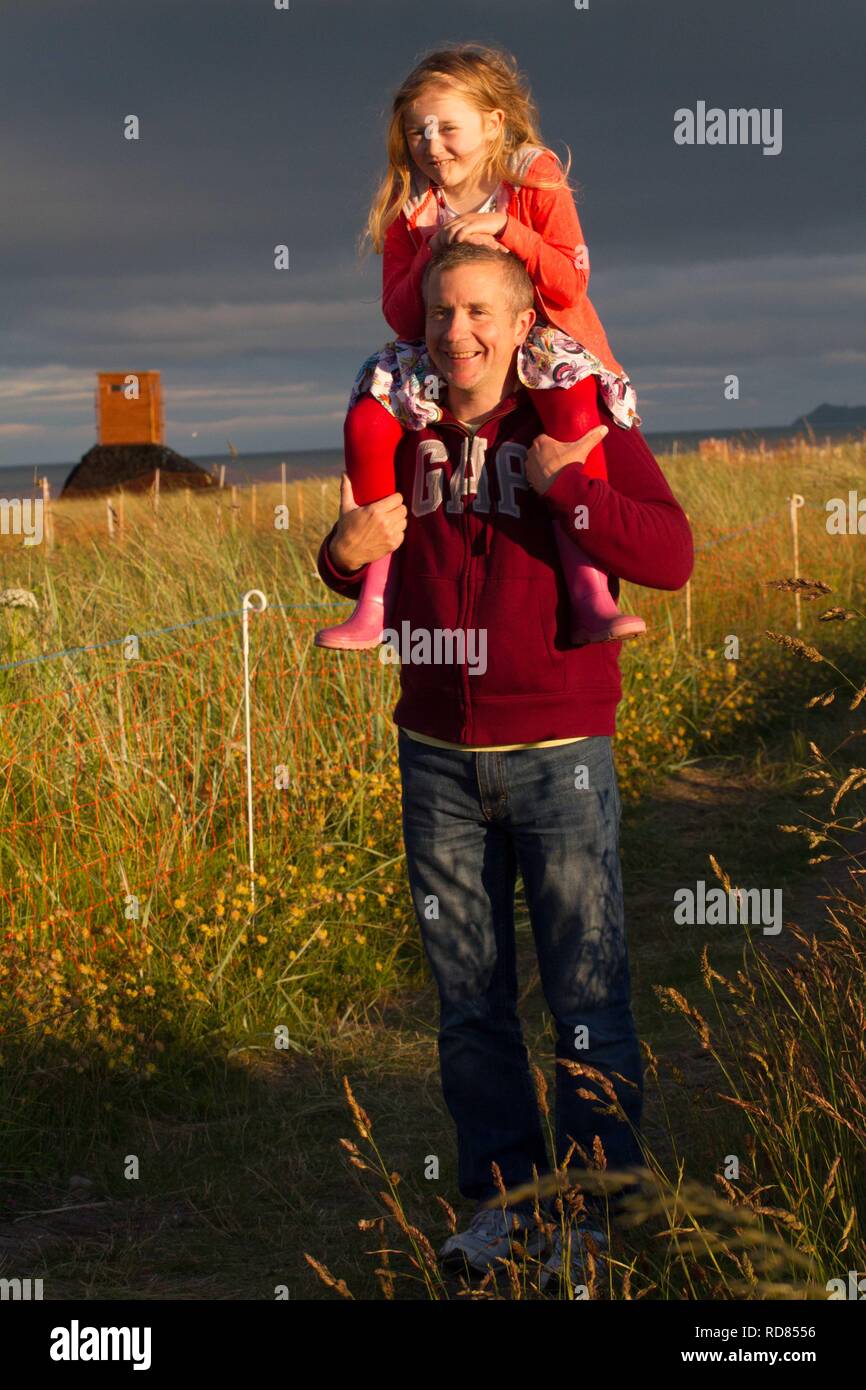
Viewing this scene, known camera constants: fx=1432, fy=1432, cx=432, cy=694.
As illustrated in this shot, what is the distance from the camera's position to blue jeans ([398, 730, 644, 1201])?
274cm

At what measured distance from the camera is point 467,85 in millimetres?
3354

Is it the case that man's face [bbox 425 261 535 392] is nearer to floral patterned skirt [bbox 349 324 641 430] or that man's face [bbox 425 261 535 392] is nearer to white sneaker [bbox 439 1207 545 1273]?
floral patterned skirt [bbox 349 324 641 430]

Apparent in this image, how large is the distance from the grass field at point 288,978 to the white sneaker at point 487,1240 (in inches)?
2.9

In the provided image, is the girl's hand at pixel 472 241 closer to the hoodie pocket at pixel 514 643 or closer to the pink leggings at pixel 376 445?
the pink leggings at pixel 376 445

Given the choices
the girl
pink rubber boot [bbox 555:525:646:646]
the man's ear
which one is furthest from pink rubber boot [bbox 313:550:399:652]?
the man's ear

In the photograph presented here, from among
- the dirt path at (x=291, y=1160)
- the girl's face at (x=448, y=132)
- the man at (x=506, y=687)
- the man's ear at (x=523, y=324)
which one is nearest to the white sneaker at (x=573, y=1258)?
the man at (x=506, y=687)

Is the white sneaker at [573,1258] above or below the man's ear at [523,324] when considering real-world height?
below

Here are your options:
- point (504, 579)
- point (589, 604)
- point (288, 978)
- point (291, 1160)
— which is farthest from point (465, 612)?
point (288, 978)

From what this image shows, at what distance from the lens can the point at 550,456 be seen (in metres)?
2.60

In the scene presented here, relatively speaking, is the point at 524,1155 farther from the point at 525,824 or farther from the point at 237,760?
the point at 237,760

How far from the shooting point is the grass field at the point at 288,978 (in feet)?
9.48

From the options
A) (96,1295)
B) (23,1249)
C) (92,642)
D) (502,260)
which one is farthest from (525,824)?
(92,642)

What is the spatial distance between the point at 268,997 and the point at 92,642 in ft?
6.41

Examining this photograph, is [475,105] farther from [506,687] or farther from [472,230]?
[506,687]
